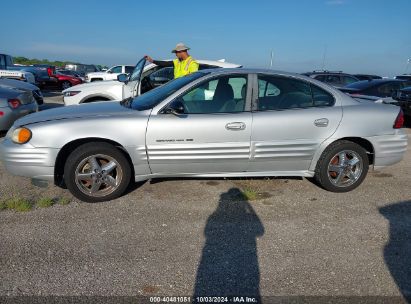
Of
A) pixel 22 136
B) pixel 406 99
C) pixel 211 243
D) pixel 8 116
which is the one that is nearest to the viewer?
pixel 211 243

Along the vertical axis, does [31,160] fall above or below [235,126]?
below

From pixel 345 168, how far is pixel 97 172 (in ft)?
9.70

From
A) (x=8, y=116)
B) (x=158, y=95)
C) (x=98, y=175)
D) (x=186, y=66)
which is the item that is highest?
(x=186, y=66)

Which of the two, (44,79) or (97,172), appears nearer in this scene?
(97,172)

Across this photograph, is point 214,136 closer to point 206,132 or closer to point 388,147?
point 206,132

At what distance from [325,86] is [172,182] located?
2.27 meters

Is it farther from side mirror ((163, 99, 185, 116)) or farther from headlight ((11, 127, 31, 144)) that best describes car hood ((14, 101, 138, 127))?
side mirror ((163, 99, 185, 116))

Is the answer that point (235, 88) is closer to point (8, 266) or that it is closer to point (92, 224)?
point (92, 224)

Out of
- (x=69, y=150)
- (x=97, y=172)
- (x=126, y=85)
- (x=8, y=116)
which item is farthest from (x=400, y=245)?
(x=8, y=116)

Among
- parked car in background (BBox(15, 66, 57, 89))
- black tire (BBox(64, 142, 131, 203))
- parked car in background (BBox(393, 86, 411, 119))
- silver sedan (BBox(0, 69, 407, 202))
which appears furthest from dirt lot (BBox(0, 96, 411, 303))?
parked car in background (BBox(15, 66, 57, 89))

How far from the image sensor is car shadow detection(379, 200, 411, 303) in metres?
2.65

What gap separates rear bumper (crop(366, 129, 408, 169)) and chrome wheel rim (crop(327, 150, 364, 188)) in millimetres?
241

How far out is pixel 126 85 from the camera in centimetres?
679

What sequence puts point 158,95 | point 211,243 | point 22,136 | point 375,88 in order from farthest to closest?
point 375,88 → point 158,95 → point 22,136 → point 211,243
